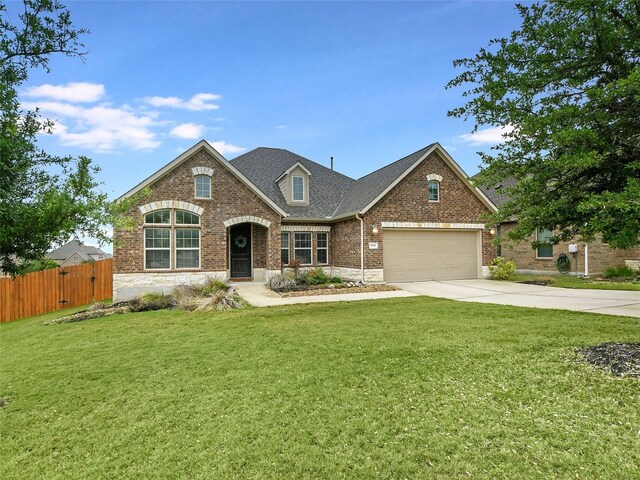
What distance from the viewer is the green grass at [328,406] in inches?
128

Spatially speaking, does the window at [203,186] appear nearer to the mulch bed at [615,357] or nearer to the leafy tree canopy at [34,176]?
the leafy tree canopy at [34,176]

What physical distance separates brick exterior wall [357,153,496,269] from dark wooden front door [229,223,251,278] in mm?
5587

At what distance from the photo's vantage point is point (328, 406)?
4332mm

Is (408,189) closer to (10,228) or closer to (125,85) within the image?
(125,85)

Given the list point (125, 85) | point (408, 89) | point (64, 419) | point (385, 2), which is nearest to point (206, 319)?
point (64, 419)

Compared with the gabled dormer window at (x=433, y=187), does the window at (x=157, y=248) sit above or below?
below

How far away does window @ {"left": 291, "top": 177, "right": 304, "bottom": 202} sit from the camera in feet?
64.1

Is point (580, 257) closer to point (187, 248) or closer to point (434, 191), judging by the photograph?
point (434, 191)

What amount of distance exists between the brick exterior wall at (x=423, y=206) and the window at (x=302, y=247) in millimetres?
3332

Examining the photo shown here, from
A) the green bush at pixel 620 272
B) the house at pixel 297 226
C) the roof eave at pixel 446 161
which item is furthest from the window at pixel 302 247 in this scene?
the green bush at pixel 620 272

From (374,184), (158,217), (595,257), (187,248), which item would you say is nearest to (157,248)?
Answer: (187,248)

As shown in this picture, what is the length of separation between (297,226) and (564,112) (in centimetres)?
1451

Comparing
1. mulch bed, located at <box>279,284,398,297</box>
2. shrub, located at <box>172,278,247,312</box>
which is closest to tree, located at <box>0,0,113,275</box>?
shrub, located at <box>172,278,247,312</box>

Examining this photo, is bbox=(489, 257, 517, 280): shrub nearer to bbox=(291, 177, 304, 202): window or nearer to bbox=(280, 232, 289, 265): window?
bbox=(280, 232, 289, 265): window
